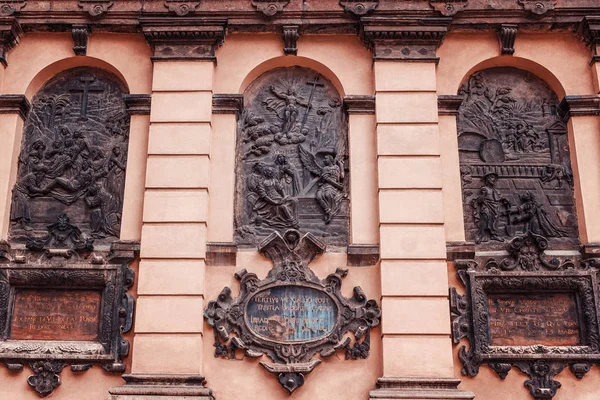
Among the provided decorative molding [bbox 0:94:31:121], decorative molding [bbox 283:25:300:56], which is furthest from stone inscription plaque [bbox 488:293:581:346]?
decorative molding [bbox 0:94:31:121]

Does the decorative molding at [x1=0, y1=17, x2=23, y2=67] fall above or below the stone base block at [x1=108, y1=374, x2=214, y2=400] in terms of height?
above

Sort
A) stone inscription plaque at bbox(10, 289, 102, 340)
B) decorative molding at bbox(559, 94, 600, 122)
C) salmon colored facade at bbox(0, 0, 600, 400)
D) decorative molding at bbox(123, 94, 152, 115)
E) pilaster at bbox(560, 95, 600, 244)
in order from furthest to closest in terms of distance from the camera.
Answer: decorative molding at bbox(123, 94, 152, 115) → decorative molding at bbox(559, 94, 600, 122) → pilaster at bbox(560, 95, 600, 244) → stone inscription plaque at bbox(10, 289, 102, 340) → salmon colored facade at bbox(0, 0, 600, 400)

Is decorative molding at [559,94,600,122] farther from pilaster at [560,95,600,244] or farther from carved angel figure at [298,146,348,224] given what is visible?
carved angel figure at [298,146,348,224]

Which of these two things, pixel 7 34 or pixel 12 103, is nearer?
pixel 12 103

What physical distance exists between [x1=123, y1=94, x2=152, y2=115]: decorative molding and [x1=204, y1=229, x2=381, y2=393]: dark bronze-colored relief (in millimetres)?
3264

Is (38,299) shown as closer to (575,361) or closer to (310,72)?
(310,72)

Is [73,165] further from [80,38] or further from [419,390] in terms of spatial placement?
[419,390]

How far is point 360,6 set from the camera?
42.6ft

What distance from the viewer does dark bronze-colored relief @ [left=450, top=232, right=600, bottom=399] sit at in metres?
11.4

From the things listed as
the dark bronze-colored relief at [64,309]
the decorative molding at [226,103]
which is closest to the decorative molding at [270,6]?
the decorative molding at [226,103]

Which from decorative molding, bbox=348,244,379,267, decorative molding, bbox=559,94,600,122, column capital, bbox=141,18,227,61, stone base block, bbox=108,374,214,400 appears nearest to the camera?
stone base block, bbox=108,374,214,400

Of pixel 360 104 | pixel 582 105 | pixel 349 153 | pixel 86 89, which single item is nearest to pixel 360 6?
pixel 360 104

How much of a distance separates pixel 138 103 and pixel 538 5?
288 inches

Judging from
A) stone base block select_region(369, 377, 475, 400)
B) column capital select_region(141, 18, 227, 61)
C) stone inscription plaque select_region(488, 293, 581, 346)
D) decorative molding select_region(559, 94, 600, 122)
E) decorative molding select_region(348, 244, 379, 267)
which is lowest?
stone base block select_region(369, 377, 475, 400)
